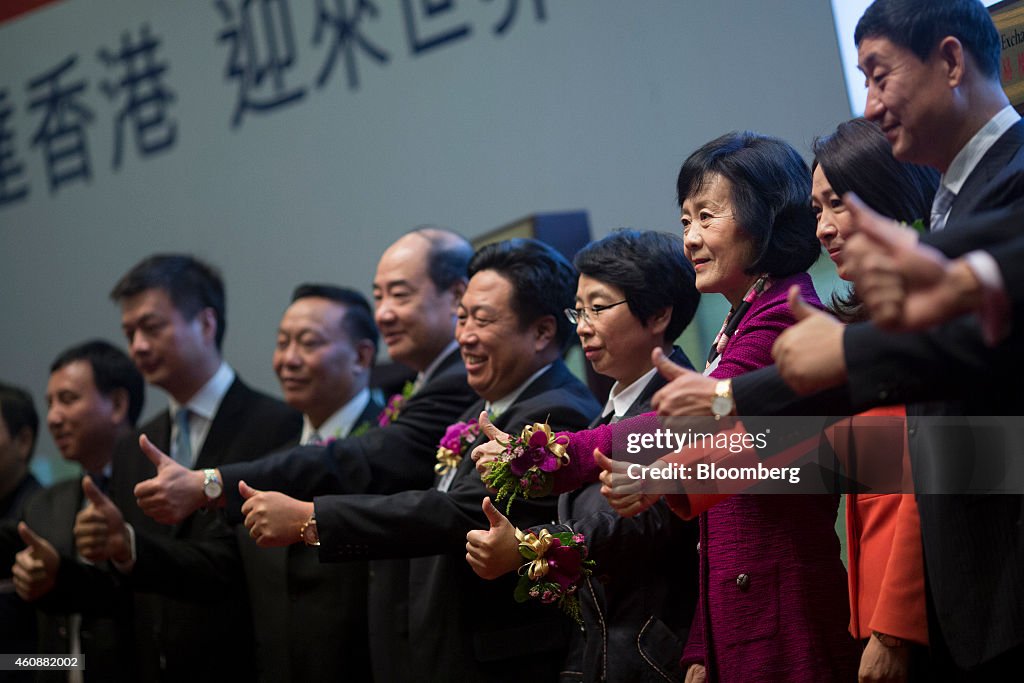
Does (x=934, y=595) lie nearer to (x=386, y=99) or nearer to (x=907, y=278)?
(x=907, y=278)

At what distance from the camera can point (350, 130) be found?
186 inches

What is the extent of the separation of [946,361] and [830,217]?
669 mm

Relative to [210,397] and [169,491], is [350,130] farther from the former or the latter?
[169,491]

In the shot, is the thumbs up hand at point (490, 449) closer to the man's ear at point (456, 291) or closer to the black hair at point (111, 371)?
the man's ear at point (456, 291)

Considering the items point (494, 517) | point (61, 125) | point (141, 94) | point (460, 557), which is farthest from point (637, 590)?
point (61, 125)

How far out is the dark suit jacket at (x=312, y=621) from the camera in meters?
3.37

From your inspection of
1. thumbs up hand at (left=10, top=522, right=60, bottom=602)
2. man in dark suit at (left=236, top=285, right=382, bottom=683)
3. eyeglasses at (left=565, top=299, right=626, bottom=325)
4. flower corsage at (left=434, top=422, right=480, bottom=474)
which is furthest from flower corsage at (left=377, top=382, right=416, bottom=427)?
thumbs up hand at (left=10, top=522, right=60, bottom=602)

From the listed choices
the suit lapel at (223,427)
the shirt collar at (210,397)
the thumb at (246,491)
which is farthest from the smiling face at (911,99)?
the shirt collar at (210,397)

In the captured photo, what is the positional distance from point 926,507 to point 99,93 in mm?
4589

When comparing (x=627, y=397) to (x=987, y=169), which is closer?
(x=987, y=169)

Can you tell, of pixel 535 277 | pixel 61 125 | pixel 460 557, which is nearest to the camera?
pixel 460 557

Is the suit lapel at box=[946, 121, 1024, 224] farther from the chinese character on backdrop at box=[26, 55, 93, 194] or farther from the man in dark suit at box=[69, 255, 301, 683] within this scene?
the chinese character on backdrop at box=[26, 55, 93, 194]

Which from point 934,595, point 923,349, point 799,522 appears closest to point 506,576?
point 799,522

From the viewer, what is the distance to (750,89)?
3441 millimetres
